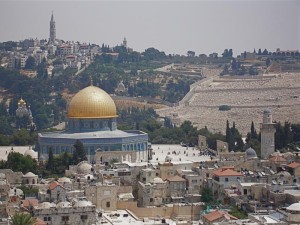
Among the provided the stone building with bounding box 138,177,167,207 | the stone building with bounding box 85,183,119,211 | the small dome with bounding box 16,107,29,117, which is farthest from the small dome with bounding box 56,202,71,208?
the small dome with bounding box 16,107,29,117

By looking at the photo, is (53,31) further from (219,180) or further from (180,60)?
(219,180)

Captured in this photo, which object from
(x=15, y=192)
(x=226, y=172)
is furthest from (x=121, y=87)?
(x=15, y=192)

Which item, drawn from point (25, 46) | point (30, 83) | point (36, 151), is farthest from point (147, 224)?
point (25, 46)

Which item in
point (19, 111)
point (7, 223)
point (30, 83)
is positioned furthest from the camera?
point (30, 83)

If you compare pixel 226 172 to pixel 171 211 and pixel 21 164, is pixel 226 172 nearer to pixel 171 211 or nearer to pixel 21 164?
pixel 171 211

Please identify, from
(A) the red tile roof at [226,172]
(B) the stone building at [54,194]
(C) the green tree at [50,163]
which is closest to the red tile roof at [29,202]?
(B) the stone building at [54,194]

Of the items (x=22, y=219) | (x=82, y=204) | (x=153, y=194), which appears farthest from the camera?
(x=153, y=194)

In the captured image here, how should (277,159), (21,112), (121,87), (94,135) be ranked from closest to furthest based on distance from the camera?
(277,159)
(94,135)
(21,112)
(121,87)
